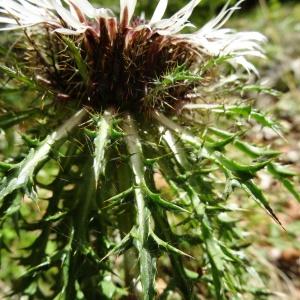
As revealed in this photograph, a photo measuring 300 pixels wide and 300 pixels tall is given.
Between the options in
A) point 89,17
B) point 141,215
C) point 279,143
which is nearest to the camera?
point 141,215

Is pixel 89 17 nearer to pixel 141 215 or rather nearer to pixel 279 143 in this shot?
pixel 141 215

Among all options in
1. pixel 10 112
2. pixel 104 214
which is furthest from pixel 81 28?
pixel 104 214

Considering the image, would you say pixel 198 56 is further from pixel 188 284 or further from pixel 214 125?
pixel 188 284

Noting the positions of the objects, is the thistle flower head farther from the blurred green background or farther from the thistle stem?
the blurred green background

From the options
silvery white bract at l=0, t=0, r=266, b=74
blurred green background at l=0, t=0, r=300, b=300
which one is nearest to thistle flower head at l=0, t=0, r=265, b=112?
silvery white bract at l=0, t=0, r=266, b=74

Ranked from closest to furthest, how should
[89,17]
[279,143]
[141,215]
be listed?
[141,215]
[89,17]
[279,143]

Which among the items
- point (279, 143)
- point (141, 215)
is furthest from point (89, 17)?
point (279, 143)

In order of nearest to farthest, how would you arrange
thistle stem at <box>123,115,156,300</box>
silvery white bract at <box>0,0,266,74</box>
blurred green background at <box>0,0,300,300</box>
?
thistle stem at <box>123,115,156,300</box> → silvery white bract at <box>0,0,266,74</box> → blurred green background at <box>0,0,300,300</box>
